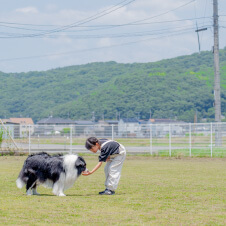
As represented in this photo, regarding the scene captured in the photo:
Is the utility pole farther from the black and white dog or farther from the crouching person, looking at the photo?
the black and white dog

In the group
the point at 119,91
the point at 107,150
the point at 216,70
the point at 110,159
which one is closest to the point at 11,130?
the point at 216,70

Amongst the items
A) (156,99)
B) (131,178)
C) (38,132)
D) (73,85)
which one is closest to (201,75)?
(156,99)

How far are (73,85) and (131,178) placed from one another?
145721 mm

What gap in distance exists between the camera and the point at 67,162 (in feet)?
27.4

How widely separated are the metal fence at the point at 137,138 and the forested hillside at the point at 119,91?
269 feet

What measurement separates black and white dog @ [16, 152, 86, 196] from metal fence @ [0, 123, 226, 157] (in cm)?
1417

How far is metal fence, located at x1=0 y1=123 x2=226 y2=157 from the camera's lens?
2255 cm

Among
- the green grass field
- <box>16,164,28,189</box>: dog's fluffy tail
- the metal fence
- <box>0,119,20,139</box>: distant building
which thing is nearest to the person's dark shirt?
the green grass field

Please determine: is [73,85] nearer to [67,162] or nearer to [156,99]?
[156,99]

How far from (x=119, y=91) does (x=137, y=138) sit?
103317mm

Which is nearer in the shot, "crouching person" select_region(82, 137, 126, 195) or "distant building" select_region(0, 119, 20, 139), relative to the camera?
"crouching person" select_region(82, 137, 126, 195)

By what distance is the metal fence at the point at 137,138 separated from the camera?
74.0 feet

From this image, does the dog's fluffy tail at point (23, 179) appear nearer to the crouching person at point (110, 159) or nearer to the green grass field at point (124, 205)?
the green grass field at point (124, 205)

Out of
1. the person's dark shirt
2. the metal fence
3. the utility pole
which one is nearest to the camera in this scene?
the person's dark shirt
